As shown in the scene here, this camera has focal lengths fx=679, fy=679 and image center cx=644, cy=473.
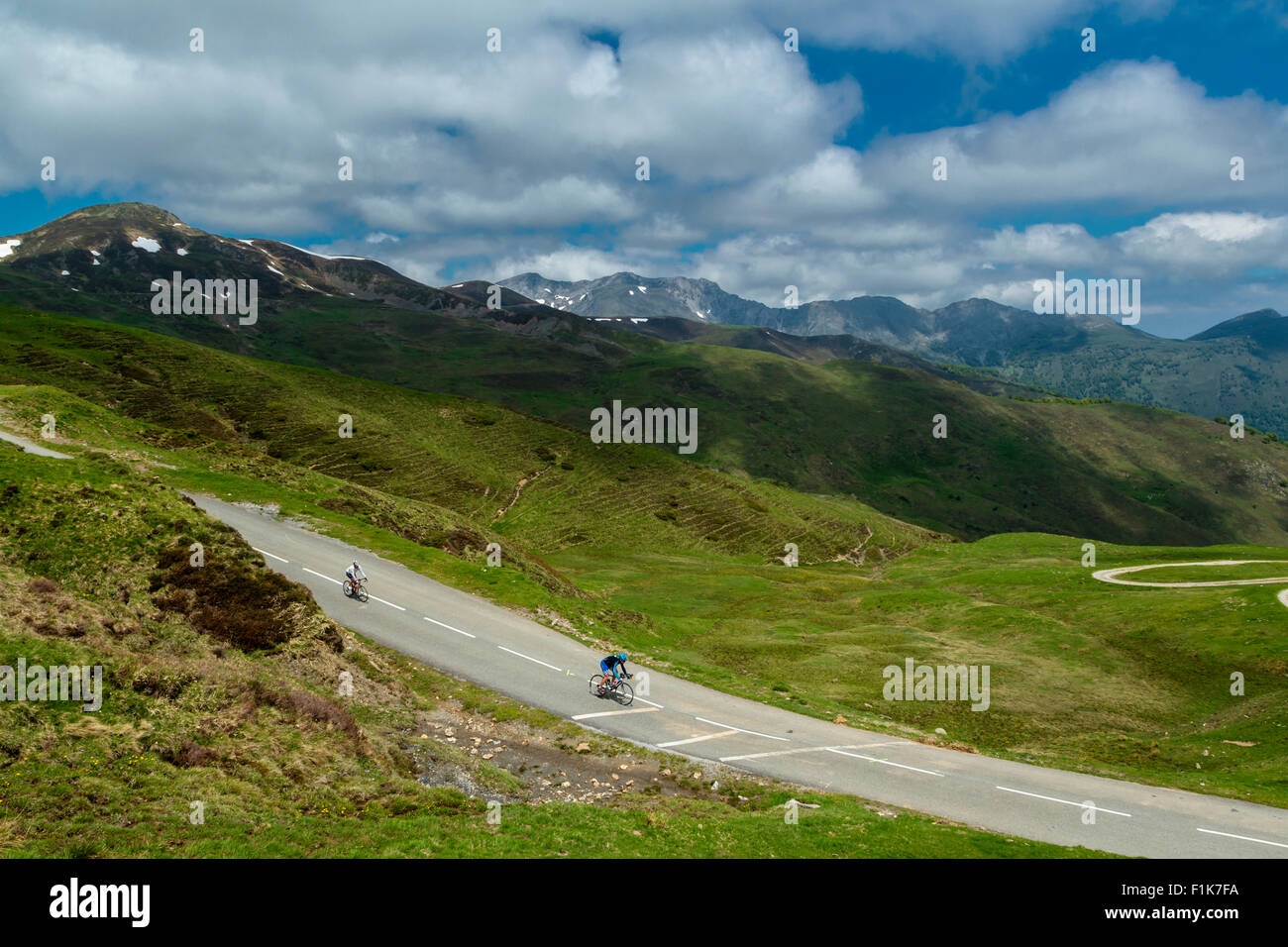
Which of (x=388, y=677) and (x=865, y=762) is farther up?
(x=388, y=677)

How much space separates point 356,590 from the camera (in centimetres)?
3872

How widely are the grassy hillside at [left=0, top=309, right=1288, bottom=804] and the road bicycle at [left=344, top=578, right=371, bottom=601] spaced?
7613 mm

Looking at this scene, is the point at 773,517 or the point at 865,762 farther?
the point at 773,517

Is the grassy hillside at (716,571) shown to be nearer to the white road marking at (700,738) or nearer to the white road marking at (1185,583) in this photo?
the white road marking at (1185,583)

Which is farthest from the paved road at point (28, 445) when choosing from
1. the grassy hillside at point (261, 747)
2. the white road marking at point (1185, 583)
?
the white road marking at point (1185, 583)

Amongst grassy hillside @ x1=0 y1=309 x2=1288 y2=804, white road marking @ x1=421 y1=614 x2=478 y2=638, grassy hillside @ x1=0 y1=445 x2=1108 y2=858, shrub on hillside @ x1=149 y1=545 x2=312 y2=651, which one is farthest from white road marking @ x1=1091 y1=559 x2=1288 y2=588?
shrub on hillside @ x1=149 y1=545 x2=312 y2=651

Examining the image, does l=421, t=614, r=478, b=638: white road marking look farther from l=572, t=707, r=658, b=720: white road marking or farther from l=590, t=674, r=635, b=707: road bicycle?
l=572, t=707, r=658, b=720: white road marking

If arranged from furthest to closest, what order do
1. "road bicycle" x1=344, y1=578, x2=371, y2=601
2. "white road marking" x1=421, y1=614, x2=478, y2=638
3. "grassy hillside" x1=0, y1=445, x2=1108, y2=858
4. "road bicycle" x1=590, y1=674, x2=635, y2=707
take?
"road bicycle" x1=344, y1=578, x2=371, y2=601
"white road marking" x1=421, y1=614, x2=478, y2=638
"road bicycle" x1=590, y1=674, x2=635, y2=707
"grassy hillside" x1=0, y1=445, x2=1108, y2=858

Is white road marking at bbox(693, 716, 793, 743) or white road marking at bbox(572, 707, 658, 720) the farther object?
white road marking at bbox(693, 716, 793, 743)

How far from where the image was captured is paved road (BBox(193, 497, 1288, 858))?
76.6ft

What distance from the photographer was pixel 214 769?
56.0 feet
